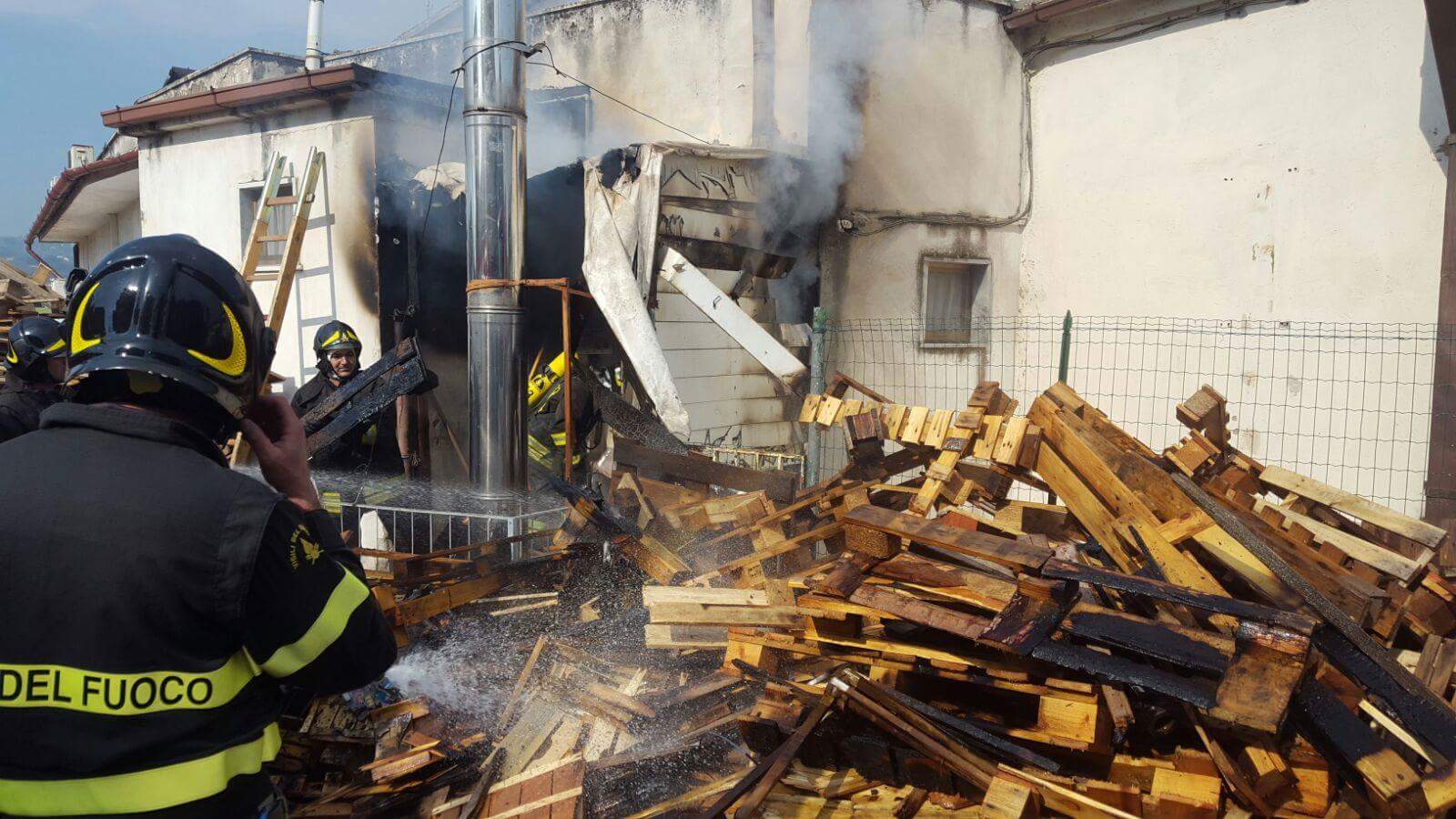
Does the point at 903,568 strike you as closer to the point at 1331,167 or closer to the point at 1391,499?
the point at 1391,499

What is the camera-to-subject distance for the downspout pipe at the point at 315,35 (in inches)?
480

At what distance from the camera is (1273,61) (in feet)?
29.7

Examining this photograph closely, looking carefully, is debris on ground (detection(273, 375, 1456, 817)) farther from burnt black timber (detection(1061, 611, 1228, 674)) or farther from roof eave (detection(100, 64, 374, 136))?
roof eave (detection(100, 64, 374, 136))

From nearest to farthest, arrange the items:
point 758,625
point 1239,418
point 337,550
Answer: point 337,550 → point 758,625 → point 1239,418

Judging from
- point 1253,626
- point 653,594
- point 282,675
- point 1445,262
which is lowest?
point 653,594

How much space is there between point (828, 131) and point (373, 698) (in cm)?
761

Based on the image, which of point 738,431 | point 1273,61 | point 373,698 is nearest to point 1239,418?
point 1273,61

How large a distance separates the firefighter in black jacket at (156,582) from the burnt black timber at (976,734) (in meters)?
2.28

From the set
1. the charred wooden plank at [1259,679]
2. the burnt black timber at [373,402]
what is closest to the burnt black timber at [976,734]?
the charred wooden plank at [1259,679]

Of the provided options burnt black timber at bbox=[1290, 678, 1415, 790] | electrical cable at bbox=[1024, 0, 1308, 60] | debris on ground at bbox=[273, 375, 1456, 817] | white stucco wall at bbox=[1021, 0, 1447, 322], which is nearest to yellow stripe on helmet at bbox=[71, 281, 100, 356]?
debris on ground at bbox=[273, 375, 1456, 817]

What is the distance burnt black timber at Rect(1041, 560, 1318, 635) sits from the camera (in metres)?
3.11

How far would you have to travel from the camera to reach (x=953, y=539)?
397 cm

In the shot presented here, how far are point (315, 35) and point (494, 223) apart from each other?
8.66 metres

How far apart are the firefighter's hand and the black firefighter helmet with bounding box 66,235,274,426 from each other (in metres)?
0.13
